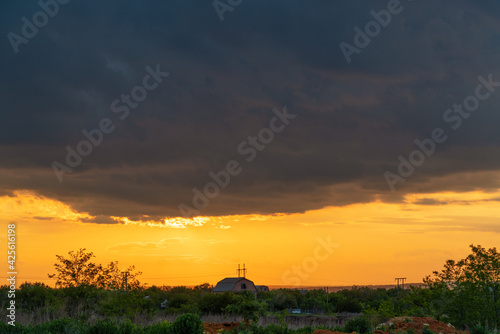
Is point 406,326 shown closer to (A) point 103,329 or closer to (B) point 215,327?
(B) point 215,327

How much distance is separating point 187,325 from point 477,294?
18.6 meters

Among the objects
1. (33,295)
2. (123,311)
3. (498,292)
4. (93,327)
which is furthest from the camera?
(33,295)

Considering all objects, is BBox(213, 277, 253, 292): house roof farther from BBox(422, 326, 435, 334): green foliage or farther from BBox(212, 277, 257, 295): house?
BBox(422, 326, 435, 334): green foliage

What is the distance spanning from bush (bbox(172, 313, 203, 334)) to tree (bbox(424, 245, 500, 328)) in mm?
17328

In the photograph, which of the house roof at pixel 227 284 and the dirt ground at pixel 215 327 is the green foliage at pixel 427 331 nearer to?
the dirt ground at pixel 215 327

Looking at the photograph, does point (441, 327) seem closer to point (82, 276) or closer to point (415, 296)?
point (415, 296)

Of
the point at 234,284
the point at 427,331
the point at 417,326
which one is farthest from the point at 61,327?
the point at 234,284

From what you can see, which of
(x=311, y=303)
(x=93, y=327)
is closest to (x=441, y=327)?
(x=93, y=327)

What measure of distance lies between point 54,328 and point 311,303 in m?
60.3

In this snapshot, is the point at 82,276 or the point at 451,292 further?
the point at 82,276

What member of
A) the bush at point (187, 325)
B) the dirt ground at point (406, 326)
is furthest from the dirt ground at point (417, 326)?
the bush at point (187, 325)

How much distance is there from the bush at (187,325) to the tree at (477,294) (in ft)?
56.9

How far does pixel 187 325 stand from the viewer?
1727 centimetres

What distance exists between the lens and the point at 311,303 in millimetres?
74625
